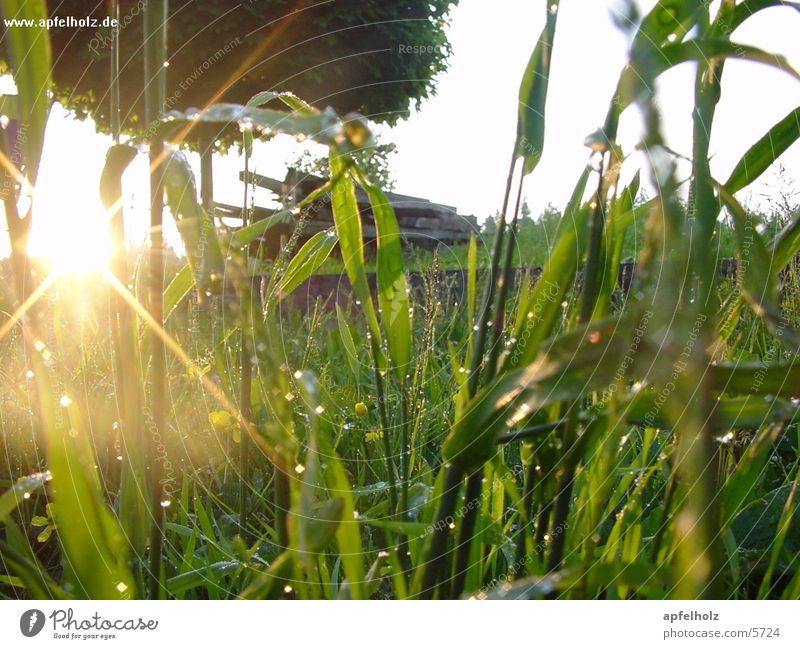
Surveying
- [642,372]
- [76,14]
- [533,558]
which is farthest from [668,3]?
[76,14]

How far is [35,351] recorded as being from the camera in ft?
1.34

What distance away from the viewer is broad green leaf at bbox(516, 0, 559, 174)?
1.28 feet

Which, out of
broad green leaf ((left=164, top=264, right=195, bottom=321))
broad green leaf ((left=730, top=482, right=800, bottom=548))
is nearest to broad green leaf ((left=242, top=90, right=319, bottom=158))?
broad green leaf ((left=164, top=264, right=195, bottom=321))

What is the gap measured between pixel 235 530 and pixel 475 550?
1.36ft

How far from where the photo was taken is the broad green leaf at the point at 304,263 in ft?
1.89

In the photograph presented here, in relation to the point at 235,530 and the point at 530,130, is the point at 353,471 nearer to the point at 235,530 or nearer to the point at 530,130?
the point at 235,530

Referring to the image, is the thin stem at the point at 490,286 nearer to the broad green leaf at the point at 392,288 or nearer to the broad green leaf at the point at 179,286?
the broad green leaf at the point at 392,288

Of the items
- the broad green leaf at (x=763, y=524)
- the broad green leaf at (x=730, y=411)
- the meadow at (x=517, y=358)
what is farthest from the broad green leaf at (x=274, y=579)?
the broad green leaf at (x=763, y=524)

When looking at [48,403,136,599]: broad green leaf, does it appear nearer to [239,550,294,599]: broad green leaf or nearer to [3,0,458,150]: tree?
[239,550,294,599]: broad green leaf

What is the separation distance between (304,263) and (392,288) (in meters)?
0.12

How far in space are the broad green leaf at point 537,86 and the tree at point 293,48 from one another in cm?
24

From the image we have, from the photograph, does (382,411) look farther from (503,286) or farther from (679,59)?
(679,59)
